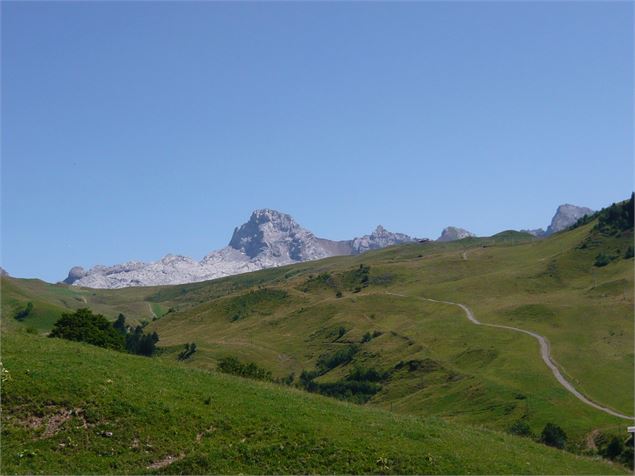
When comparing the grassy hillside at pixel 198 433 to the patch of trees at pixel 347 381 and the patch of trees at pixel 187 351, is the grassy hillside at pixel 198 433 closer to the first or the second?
the patch of trees at pixel 347 381

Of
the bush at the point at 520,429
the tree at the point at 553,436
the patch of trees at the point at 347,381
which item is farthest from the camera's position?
the patch of trees at the point at 347,381

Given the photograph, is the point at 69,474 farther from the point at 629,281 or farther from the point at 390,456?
the point at 629,281

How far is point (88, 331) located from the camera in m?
64.3

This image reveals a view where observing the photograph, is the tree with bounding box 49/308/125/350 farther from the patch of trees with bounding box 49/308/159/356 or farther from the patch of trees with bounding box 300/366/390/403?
the patch of trees with bounding box 300/366/390/403

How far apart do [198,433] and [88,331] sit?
33.2 m

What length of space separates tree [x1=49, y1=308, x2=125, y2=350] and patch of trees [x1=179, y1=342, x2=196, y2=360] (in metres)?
107

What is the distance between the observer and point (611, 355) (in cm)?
12762

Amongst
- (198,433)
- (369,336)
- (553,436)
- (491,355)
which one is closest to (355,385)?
(491,355)

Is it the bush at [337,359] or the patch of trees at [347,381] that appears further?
the bush at [337,359]

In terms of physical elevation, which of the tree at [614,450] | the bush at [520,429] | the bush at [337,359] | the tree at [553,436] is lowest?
the bush at [520,429]

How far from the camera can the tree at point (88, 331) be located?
63.5 meters

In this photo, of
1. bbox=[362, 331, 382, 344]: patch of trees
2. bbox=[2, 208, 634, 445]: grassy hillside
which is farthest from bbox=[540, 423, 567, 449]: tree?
bbox=[362, 331, 382, 344]: patch of trees

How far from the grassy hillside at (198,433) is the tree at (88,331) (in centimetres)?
2204

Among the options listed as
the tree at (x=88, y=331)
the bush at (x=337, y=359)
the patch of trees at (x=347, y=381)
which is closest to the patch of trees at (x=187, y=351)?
the patch of trees at (x=347, y=381)
